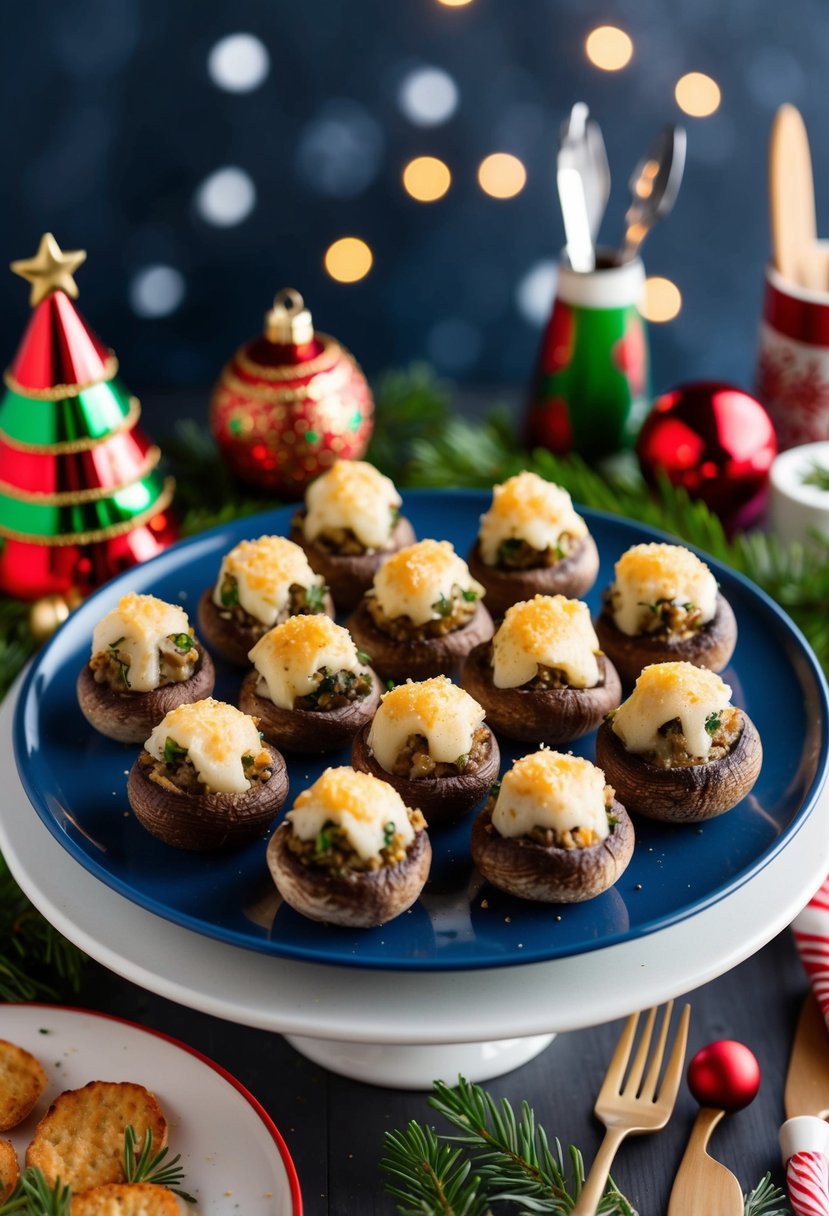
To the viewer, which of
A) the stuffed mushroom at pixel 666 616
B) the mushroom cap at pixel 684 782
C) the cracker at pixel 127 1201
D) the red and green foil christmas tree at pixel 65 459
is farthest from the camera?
the red and green foil christmas tree at pixel 65 459

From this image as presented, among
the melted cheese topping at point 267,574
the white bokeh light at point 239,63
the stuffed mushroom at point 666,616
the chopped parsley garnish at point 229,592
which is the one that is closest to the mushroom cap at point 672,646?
the stuffed mushroom at point 666,616

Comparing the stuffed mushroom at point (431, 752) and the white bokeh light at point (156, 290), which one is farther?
the white bokeh light at point (156, 290)

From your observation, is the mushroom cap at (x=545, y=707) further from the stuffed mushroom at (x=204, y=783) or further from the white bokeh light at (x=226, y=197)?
the white bokeh light at (x=226, y=197)

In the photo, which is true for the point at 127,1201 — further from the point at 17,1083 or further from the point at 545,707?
the point at 545,707

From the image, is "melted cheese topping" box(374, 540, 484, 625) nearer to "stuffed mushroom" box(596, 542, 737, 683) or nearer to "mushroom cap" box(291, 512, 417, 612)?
"mushroom cap" box(291, 512, 417, 612)

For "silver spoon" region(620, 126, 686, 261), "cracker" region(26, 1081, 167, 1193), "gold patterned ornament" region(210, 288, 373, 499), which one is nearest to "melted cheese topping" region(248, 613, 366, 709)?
"cracker" region(26, 1081, 167, 1193)

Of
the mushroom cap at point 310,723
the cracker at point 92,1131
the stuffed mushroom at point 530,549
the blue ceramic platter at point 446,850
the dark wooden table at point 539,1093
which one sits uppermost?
the stuffed mushroom at point 530,549
